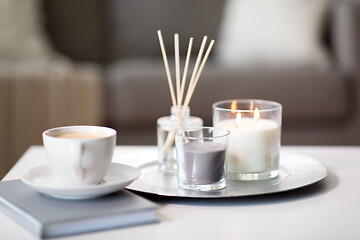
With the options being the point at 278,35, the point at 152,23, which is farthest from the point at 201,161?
the point at 152,23

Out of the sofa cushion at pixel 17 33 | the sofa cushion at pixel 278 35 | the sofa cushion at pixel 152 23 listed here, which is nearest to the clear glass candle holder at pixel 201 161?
the sofa cushion at pixel 278 35

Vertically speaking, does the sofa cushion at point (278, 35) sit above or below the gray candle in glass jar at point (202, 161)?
above

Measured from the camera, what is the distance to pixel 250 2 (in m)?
2.68

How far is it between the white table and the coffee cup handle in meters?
0.10

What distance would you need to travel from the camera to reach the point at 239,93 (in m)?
2.45

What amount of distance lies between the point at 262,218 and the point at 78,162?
26 centimetres

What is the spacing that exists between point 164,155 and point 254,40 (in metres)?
1.57

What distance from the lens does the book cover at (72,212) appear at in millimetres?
802

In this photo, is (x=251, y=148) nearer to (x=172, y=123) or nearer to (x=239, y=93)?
(x=172, y=123)

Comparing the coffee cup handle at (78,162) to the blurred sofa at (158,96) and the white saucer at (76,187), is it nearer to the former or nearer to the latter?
the white saucer at (76,187)

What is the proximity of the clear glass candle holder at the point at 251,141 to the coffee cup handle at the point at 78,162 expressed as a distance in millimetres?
265

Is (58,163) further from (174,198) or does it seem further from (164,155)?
(164,155)

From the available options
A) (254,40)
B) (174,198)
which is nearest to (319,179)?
(174,198)

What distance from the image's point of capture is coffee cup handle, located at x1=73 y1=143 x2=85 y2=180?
0.87 meters
